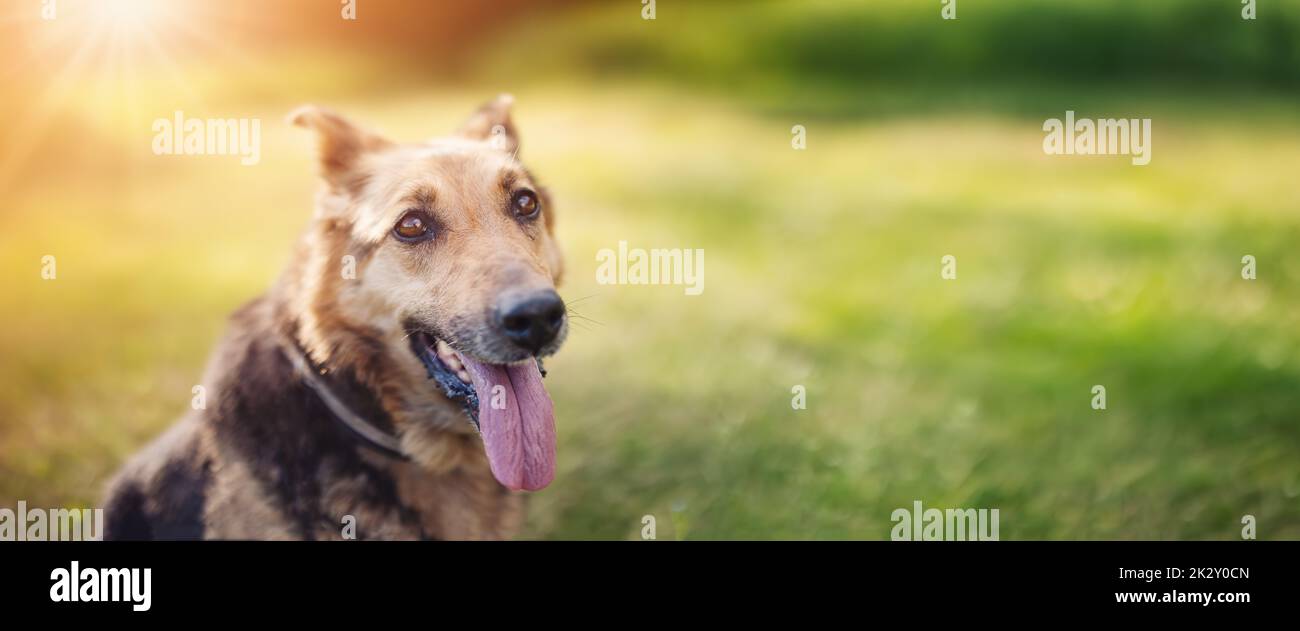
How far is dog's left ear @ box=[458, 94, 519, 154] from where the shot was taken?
4.31 m

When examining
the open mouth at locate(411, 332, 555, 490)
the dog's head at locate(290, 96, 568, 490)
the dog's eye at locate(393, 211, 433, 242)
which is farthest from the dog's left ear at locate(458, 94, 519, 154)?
the open mouth at locate(411, 332, 555, 490)

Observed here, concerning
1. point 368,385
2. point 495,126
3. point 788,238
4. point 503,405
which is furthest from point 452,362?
point 788,238

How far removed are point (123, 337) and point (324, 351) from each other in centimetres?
351

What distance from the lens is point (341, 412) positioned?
3814 mm

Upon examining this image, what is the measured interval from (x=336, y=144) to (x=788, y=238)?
16.4 ft

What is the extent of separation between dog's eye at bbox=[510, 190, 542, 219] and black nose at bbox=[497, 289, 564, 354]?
1.86ft

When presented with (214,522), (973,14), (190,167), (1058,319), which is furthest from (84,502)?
(973,14)

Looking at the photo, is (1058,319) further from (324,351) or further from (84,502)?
(84,502)

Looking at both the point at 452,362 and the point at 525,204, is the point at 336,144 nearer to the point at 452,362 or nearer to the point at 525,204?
the point at 525,204

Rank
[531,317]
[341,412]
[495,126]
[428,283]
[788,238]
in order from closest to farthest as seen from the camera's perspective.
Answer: [531,317] < [428,283] < [341,412] < [495,126] < [788,238]

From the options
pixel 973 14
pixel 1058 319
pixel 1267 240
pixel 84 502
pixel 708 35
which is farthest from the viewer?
pixel 973 14

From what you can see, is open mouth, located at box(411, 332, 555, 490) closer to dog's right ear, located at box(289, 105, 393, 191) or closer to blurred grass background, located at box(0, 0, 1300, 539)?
dog's right ear, located at box(289, 105, 393, 191)

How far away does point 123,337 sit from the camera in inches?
255

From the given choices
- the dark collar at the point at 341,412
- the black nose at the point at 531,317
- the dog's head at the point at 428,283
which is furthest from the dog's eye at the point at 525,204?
the dark collar at the point at 341,412
